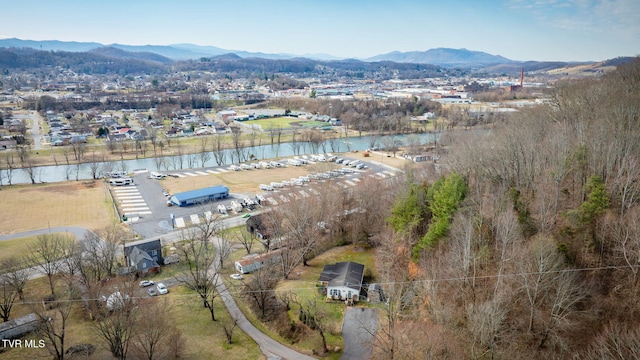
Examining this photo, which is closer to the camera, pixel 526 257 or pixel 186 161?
pixel 526 257

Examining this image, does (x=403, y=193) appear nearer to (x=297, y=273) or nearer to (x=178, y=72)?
(x=297, y=273)

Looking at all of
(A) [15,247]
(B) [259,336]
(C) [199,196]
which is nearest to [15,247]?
(A) [15,247]

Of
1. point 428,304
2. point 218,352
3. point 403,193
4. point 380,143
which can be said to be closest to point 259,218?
point 403,193

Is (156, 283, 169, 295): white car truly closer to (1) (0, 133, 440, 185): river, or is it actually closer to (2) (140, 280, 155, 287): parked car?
(2) (140, 280, 155, 287): parked car

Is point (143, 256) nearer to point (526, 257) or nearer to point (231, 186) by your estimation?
point (231, 186)

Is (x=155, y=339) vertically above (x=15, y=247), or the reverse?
(x=155, y=339)

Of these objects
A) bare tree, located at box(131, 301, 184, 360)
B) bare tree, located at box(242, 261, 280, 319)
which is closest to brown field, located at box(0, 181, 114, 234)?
bare tree, located at box(242, 261, 280, 319)

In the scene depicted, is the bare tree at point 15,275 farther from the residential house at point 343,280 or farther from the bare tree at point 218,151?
the bare tree at point 218,151
